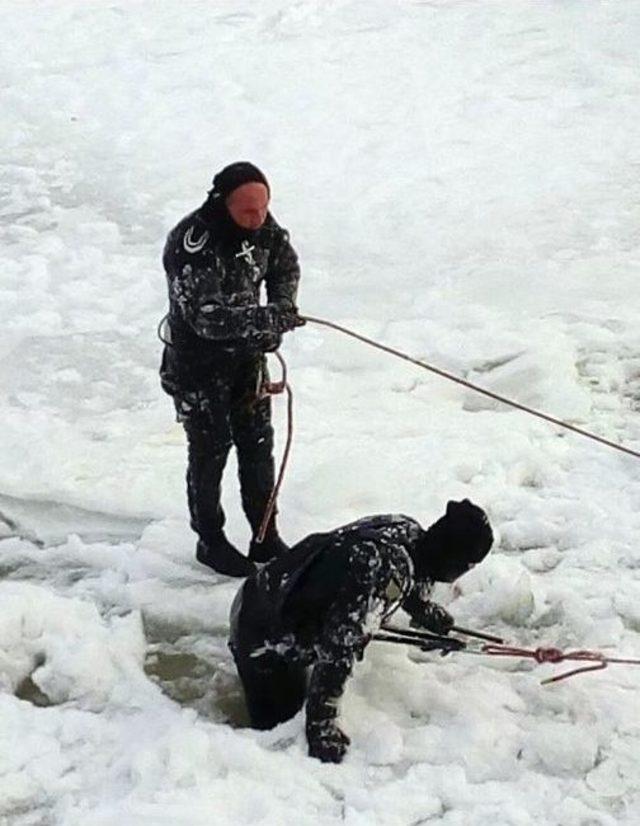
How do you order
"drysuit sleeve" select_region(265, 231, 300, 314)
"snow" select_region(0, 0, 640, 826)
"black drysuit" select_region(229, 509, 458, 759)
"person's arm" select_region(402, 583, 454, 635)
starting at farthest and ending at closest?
"drysuit sleeve" select_region(265, 231, 300, 314) → "person's arm" select_region(402, 583, 454, 635) → "snow" select_region(0, 0, 640, 826) → "black drysuit" select_region(229, 509, 458, 759)

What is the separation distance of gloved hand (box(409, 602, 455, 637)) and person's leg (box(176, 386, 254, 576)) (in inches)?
36.5

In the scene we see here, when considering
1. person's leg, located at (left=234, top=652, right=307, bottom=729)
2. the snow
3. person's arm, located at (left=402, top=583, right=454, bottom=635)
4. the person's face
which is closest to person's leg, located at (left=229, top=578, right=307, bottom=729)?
person's leg, located at (left=234, top=652, right=307, bottom=729)

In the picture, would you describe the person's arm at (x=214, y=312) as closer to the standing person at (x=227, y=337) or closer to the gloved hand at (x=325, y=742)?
the standing person at (x=227, y=337)

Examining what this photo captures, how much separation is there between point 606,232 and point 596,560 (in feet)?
12.8

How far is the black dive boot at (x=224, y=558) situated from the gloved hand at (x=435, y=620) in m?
0.90

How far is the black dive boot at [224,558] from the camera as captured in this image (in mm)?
4832

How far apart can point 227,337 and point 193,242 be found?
13.5 inches

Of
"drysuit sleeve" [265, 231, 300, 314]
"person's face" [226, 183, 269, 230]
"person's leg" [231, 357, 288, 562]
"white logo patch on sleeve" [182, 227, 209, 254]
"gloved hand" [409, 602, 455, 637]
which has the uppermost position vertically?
"person's face" [226, 183, 269, 230]

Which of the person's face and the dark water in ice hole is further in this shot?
the dark water in ice hole

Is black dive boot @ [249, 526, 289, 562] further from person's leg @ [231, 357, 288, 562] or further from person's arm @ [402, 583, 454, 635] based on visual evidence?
person's arm @ [402, 583, 454, 635]

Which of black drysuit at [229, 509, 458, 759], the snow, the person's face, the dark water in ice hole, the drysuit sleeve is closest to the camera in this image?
black drysuit at [229, 509, 458, 759]

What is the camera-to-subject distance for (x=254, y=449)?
473cm

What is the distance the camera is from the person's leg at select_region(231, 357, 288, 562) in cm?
455

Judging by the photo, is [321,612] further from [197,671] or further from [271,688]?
[197,671]
